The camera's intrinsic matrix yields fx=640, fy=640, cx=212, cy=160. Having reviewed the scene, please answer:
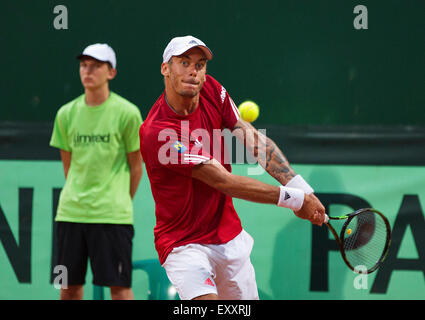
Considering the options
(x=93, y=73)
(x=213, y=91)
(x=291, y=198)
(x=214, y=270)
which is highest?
(x=93, y=73)

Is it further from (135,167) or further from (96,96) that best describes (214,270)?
(96,96)

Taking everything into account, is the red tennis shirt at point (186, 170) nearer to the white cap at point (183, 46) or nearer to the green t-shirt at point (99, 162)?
the white cap at point (183, 46)

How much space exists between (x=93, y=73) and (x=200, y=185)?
5.46 feet

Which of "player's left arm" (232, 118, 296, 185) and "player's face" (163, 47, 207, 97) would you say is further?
"player's left arm" (232, 118, 296, 185)

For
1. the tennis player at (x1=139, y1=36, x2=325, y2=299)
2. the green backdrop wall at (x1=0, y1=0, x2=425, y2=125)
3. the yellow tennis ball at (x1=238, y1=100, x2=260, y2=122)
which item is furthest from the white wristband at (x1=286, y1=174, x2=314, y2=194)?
the green backdrop wall at (x1=0, y1=0, x2=425, y2=125)

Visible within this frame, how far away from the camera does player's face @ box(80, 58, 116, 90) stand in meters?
4.46

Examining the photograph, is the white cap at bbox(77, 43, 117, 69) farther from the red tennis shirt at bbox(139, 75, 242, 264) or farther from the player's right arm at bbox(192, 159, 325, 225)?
the player's right arm at bbox(192, 159, 325, 225)

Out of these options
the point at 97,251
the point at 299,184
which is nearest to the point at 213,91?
the point at 299,184

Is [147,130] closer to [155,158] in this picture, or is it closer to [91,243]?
[155,158]

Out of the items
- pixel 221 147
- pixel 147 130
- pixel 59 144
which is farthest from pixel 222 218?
pixel 59 144

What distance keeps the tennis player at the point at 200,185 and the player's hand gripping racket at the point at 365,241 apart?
0.33 metres

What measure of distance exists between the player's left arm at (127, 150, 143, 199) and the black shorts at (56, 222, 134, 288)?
1.04 ft

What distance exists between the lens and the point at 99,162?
4.34m

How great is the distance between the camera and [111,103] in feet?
14.6
